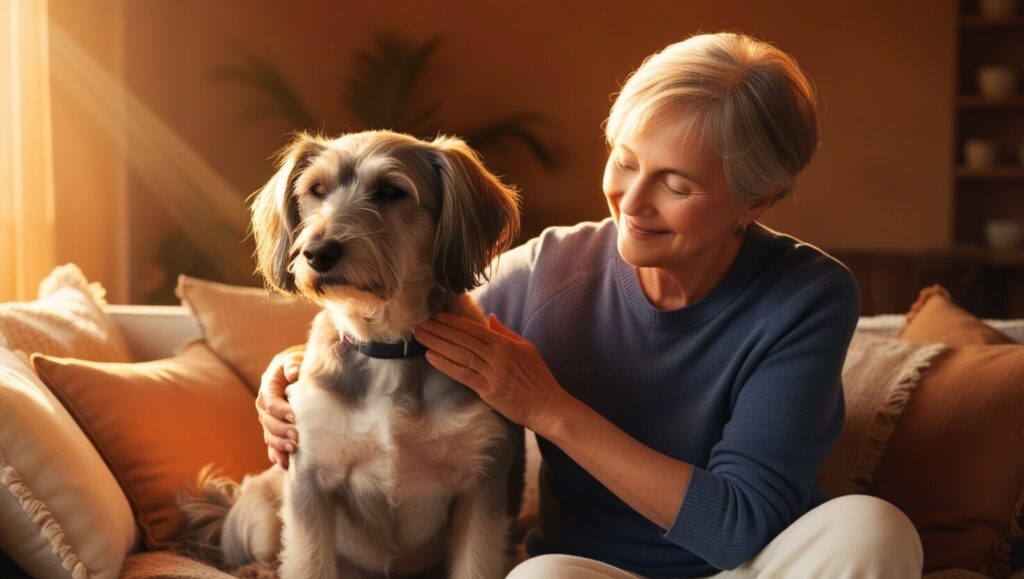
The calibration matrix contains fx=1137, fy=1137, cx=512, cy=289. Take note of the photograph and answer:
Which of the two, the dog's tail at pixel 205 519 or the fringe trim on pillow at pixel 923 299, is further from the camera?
the fringe trim on pillow at pixel 923 299

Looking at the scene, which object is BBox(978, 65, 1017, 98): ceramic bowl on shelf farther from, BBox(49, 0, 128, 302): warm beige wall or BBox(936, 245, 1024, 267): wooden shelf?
BBox(49, 0, 128, 302): warm beige wall

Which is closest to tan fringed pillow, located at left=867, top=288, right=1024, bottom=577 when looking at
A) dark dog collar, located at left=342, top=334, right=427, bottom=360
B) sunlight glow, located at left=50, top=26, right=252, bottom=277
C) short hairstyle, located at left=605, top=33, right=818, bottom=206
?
short hairstyle, located at left=605, top=33, right=818, bottom=206

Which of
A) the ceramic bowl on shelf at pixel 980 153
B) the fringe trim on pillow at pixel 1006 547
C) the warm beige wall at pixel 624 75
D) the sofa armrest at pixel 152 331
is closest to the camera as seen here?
the fringe trim on pillow at pixel 1006 547

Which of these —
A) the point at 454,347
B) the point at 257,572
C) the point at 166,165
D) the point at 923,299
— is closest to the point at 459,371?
the point at 454,347

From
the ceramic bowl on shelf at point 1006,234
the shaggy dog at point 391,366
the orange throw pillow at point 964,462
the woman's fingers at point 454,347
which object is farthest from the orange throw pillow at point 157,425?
the ceramic bowl on shelf at point 1006,234

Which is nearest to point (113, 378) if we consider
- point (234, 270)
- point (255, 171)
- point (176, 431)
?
point (176, 431)

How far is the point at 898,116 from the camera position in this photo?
687 centimetres

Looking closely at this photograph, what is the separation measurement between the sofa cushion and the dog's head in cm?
45

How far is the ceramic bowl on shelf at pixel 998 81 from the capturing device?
6.42 meters

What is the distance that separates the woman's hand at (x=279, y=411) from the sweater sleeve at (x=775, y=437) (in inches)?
24.7

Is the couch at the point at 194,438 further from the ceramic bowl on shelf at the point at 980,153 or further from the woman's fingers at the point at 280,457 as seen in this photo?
the ceramic bowl on shelf at the point at 980,153

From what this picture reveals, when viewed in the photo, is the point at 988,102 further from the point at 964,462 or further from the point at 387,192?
the point at 387,192

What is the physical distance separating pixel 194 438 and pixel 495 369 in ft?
2.82

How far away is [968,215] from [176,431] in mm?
5883
